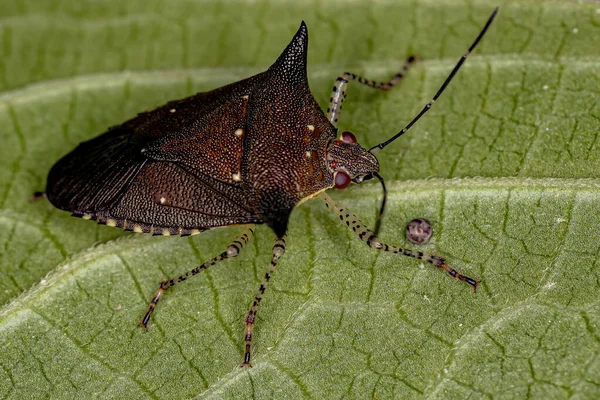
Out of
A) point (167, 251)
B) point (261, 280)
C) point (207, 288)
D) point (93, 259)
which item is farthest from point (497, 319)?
point (93, 259)

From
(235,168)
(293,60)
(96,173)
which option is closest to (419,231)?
(235,168)

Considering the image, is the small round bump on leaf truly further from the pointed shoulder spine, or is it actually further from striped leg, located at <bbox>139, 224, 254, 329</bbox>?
the pointed shoulder spine

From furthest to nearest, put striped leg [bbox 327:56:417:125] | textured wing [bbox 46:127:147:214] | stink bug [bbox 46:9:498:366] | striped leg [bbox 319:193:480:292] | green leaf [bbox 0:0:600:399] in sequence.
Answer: striped leg [bbox 327:56:417:125]
textured wing [bbox 46:127:147:214]
stink bug [bbox 46:9:498:366]
striped leg [bbox 319:193:480:292]
green leaf [bbox 0:0:600:399]

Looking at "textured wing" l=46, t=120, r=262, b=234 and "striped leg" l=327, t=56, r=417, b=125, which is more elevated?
"striped leg" l=327, t=56, r=417, b=125

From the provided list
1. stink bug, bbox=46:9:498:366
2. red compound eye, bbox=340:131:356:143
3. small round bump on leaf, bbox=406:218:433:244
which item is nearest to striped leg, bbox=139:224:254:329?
stink bug, bbox=46:9:498:366

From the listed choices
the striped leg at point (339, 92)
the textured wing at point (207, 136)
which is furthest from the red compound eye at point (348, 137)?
the textured wing at point (207, 136)

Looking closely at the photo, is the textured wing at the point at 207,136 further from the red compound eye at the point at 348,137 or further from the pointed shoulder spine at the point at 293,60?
the red compound eye at the point at 348,137
